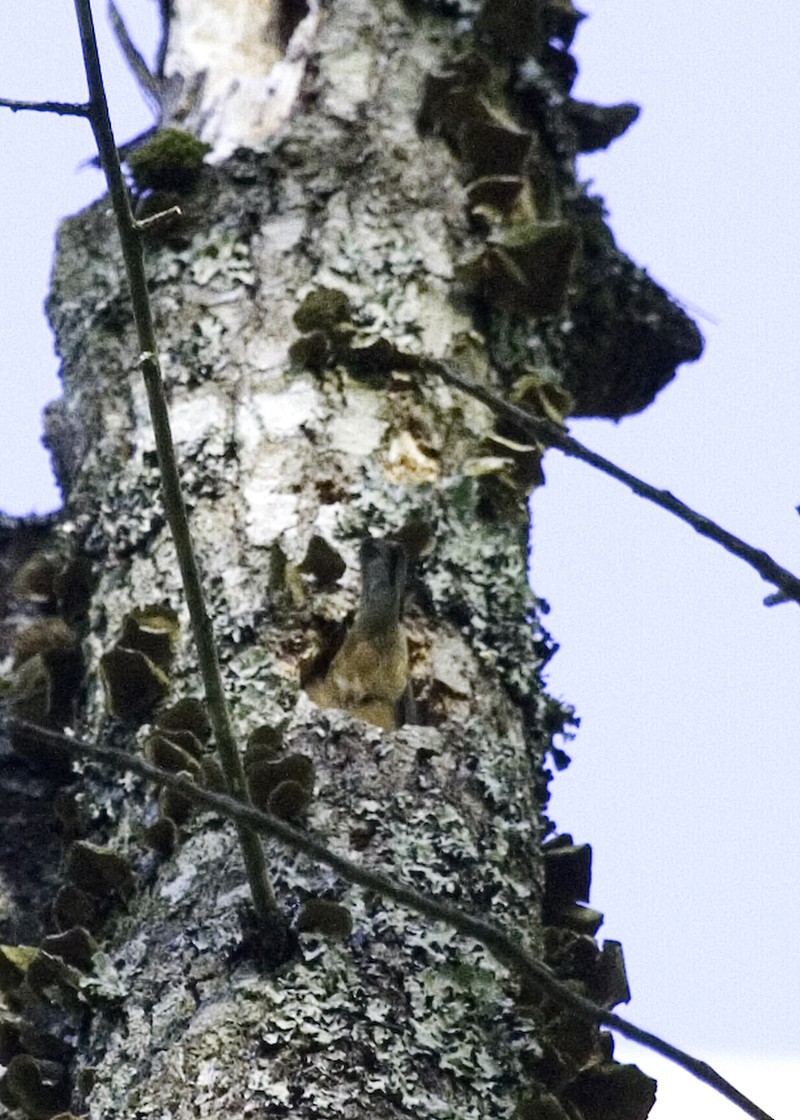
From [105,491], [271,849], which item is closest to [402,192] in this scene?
[105,491]

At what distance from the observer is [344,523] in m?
2.82

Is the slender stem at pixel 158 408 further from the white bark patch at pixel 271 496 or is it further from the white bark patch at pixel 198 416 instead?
the white bark patch at pixel 198 416

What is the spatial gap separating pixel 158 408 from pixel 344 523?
0.98m

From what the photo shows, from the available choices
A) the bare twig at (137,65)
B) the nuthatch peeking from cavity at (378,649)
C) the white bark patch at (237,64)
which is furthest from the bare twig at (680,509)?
the bare twig at (137,65)

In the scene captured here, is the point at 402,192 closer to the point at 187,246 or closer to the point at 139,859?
the point at 187,246

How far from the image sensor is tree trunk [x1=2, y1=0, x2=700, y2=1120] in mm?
2205

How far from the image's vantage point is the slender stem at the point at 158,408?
1.82 meters

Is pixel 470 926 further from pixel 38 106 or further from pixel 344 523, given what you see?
pixel 344 523

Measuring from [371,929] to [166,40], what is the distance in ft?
9.60

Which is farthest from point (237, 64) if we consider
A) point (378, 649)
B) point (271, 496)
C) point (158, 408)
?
point (158, 408)

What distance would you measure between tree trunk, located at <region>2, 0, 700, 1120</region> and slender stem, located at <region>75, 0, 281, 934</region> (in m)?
0.40

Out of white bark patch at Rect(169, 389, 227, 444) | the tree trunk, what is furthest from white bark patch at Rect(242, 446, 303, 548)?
white bark patch at Rect(169, 389, 227, 444)

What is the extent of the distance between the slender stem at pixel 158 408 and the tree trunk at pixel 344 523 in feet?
1.32

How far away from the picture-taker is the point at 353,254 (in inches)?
129
